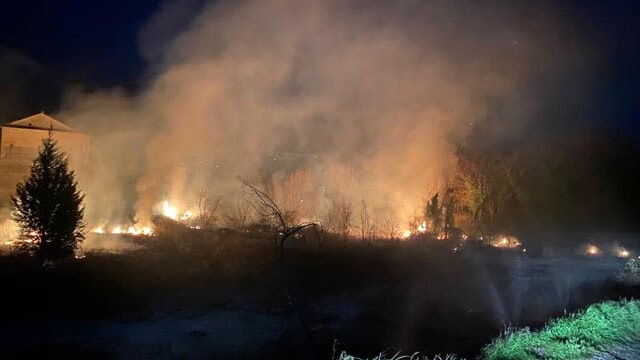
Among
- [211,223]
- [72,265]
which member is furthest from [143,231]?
[72,265]

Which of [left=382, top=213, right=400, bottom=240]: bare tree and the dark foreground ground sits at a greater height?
[left=382, top=213, right=400, bottom=240]: bare tree

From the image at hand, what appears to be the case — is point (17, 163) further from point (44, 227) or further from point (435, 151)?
point (435, 151)

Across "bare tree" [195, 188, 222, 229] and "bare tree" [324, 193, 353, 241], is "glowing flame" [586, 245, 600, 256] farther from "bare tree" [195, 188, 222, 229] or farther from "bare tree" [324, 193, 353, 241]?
"bare tree" [195, 188, 222, 229]

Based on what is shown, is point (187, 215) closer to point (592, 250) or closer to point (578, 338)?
point (592, 250)

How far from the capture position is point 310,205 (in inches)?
975

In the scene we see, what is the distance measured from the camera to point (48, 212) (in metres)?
15.7

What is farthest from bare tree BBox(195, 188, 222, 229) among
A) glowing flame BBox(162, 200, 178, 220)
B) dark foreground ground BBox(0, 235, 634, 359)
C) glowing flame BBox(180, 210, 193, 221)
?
dark foreground ground BBox(0, 235, 634, 359)

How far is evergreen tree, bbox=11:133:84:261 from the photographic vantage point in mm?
15609

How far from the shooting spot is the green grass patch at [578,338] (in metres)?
6.65

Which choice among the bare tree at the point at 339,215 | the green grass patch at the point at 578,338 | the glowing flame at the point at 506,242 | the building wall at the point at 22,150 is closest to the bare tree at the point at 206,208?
the bare tree at the point at 339,215

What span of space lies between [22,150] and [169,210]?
7.87m

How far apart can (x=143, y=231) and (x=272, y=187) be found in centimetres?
661

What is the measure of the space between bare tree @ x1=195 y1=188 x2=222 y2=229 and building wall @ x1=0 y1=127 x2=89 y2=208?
248 inches

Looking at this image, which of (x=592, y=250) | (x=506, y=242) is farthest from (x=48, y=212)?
(x=592, y=250)
